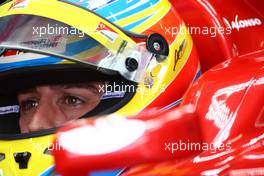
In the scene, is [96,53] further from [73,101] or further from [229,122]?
[229,122]

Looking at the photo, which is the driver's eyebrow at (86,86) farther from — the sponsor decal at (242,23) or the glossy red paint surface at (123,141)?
the glossy red paint surface at (123,141)

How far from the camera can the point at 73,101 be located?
62.0 inches

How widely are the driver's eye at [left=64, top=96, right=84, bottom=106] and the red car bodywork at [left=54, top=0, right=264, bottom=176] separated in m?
0.40

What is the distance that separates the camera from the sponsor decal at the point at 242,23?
1.73m

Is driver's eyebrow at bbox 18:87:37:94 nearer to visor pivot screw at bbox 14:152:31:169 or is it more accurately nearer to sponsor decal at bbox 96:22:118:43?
visor pivot screw at bbox 14:152:31:169

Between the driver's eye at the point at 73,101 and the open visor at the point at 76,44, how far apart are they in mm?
207

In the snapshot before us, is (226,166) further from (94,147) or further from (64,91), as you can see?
(64,91)

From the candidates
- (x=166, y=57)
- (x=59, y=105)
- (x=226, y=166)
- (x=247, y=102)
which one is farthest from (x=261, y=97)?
(x=59, y=105)

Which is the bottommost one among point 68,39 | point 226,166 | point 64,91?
point 226,166

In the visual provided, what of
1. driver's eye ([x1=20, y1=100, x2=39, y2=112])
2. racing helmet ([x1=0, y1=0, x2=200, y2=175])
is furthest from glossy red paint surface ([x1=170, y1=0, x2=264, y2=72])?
driver's eye ([x1=20, y1=100, x2=39, y2=112])

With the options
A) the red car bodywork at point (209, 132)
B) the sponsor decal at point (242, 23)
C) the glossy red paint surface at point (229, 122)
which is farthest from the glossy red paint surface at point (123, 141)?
the sponsor decal at point (242, 23)

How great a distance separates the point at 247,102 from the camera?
110 centimetres

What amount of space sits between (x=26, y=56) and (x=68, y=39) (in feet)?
0.50
